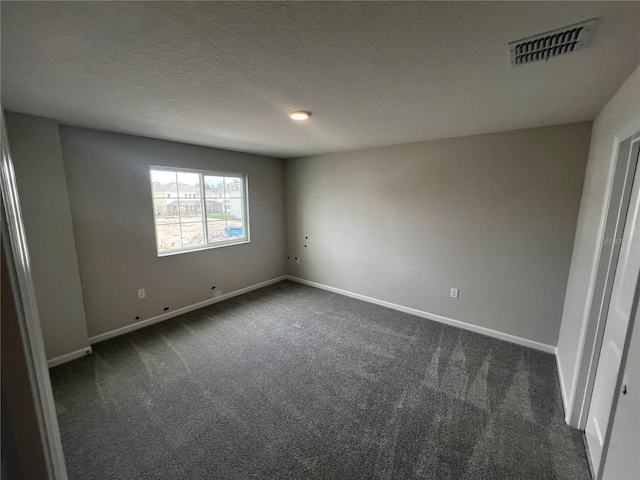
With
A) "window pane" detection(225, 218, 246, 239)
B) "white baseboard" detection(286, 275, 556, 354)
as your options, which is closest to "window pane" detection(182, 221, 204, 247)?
"window pane" detection(225, 218, 246, 239)

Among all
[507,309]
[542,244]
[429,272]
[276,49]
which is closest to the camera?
[276,49]

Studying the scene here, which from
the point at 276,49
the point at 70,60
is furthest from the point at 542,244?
the point at 70,60

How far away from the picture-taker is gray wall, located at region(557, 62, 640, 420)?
1.57 metres

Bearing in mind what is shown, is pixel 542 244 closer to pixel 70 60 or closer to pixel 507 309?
pixel 507 309

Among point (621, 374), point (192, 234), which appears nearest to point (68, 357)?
point (192, 234)

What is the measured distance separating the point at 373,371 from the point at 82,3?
291 cm

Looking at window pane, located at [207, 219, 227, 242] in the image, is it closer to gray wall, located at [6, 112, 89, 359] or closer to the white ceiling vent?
gray wall, located at [6, 112, 89, 359]

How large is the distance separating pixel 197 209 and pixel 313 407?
118 inches

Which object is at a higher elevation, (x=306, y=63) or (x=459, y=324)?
(x=306, y=63)

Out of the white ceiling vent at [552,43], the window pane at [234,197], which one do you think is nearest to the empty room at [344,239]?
the white ceiling vent at [552,43]

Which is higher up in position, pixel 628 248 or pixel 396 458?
pixel 628 248

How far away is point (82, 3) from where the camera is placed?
0.97 meters

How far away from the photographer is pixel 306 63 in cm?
138

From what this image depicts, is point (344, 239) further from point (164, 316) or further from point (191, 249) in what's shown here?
point (164, 316)
